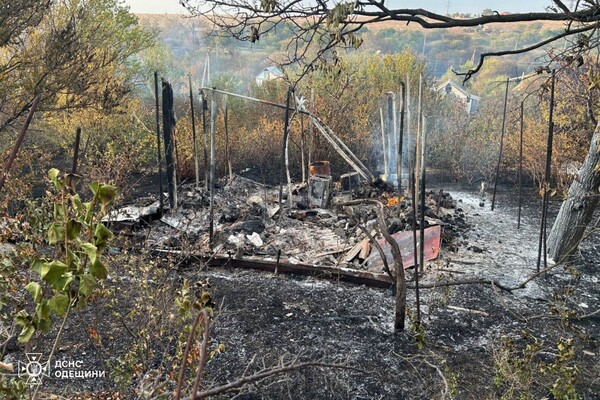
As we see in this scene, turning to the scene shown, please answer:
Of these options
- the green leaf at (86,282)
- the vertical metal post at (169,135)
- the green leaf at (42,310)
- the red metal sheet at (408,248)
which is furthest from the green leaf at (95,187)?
the vertical metal post at (169,135)

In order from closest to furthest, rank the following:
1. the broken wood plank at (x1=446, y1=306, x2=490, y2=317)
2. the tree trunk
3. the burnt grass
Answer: the burnt grass < the broken wood plank at (x1=446, y1=306, x2=490, y2=317) < the tree trunk

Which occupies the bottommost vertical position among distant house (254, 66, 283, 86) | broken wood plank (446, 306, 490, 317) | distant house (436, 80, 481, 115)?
broken wood plank (446, 306, 490, 317)

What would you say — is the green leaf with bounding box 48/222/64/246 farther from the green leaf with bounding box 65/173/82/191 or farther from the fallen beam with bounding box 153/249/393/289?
the fallen beam with bounding box 153/249/393/289

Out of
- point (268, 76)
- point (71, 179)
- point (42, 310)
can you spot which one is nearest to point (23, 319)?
point (42, 310)

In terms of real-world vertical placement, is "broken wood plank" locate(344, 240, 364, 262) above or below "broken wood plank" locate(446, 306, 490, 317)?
above

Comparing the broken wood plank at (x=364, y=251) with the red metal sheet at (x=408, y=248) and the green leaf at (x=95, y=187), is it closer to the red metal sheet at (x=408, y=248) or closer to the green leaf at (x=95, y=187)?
the red metal sheet at (x=408, y=248)

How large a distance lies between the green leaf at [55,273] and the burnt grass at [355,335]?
82.3 inches

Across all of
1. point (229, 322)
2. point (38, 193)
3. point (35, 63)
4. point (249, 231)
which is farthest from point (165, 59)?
point (229, 322)

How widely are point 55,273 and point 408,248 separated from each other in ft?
21.3

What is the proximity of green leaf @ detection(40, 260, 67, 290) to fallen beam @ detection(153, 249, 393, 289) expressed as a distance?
468 centimetres

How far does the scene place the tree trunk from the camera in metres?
6.45

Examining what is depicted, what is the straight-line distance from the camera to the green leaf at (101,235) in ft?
3.82

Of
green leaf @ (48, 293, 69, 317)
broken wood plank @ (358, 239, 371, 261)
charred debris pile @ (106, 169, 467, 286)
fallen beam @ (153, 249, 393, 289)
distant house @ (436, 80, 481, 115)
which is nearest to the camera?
green leaf @ (48, 293, 69, 317)

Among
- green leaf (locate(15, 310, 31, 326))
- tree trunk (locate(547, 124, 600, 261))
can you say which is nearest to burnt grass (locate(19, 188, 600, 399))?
tree trunk (locate(547, 124, 600, 261))
